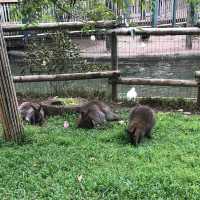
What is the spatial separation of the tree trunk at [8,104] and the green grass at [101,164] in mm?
167

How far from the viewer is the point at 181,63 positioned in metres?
12.0

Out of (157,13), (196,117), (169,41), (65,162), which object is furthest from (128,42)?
(65,162)

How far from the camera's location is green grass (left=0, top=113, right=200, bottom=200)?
Result: 4.42 m

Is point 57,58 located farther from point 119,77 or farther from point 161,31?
point 161,31

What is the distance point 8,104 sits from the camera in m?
5.51

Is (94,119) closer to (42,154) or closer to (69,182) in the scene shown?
(42,154)

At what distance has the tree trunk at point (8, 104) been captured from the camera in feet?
17.6

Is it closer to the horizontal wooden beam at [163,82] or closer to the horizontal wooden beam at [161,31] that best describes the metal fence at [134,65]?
the horizontal wooden beam at [163,82]

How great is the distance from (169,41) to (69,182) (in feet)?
33.1

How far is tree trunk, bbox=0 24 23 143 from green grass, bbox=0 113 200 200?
0.17 m

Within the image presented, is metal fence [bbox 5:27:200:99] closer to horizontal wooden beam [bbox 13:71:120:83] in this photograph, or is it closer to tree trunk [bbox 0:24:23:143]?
horizontal wooden beam [bbox 13:71:120:83]

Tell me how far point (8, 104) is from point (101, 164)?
4.74 ft

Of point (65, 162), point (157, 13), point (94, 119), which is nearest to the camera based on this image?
point (65, 162)

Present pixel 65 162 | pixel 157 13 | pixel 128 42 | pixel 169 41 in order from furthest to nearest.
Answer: pixel 157 13 → pixel 169 41 → pixel 128 42 → pixel 65 162
